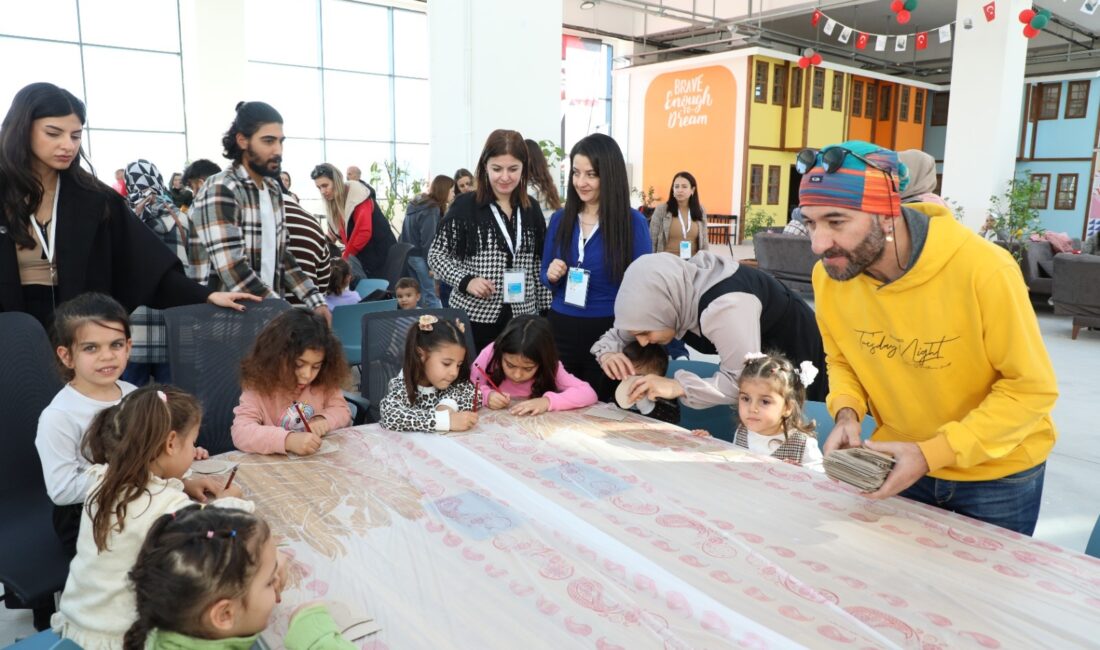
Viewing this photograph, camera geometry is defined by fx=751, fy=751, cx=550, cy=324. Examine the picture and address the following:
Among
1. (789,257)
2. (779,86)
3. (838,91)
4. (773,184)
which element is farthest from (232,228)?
(838,91)

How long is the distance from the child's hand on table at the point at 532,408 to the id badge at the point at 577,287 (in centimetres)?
64

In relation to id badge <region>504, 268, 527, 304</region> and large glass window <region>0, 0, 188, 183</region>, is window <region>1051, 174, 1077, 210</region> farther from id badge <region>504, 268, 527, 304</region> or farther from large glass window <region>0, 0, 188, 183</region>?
id badge <region>504, 268, 527, 304</region>

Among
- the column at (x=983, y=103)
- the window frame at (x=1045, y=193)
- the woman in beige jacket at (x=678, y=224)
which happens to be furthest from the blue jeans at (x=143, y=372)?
the window frame at (x=1045, y=193)

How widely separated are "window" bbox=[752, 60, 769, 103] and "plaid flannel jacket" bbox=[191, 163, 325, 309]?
49.8 feet

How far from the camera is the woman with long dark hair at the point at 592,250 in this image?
2.90m

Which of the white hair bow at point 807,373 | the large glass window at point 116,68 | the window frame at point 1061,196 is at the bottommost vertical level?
the white hair bow at point 807,373

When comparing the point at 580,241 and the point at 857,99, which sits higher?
the point at 857,99

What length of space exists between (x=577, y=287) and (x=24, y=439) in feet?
5.96

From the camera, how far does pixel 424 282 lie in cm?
598

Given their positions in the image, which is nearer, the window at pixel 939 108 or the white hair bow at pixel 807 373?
the white hair bow at pixel 807 373

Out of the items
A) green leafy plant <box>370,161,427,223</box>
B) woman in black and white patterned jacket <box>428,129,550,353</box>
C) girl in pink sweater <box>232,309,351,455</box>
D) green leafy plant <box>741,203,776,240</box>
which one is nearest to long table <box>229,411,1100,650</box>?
girl in pink sweater <box>232,309,351,455</box>

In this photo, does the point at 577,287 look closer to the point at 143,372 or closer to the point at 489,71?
the point at 143,372

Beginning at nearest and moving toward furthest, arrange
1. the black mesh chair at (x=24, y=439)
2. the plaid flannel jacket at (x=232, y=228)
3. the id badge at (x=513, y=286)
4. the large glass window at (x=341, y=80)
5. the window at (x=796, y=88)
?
1. the black mesh chair at (x=24, y=439)
2. the plaid flannel jacket at (x=232, y=228)
3. the id badge at (x=513, y=286)
4. the large glass window at (x=341, y=80)
5. the window at (x=796, y=88)

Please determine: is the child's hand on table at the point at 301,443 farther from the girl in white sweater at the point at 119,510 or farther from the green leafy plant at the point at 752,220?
the green leafy plant at the point at 752,220
